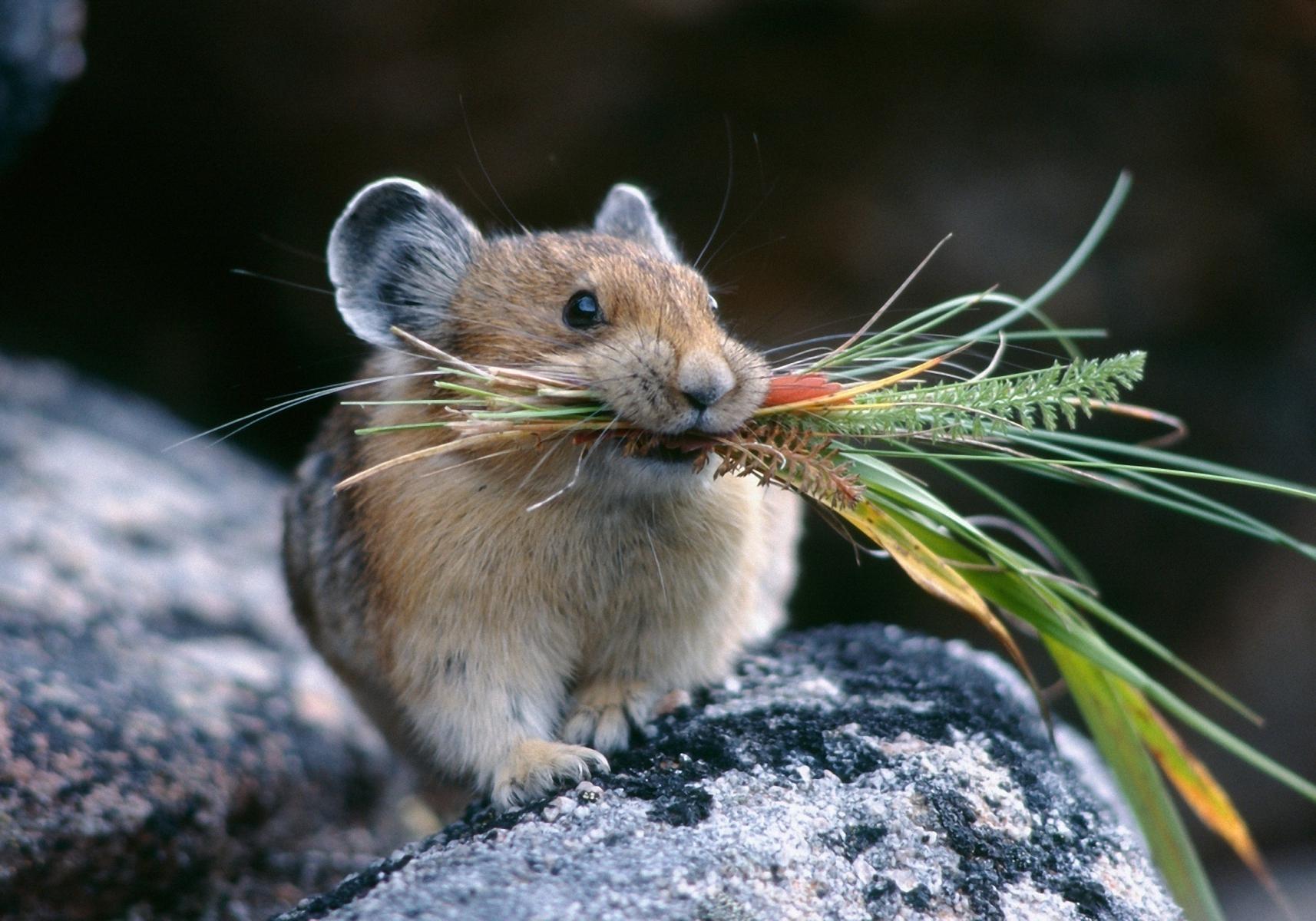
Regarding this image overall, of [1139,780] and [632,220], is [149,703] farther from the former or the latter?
[1139,780]

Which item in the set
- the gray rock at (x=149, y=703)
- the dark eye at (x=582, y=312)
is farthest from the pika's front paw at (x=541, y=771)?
the gray rock at (x=149, y=703)

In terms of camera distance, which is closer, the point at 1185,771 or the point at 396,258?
the point at 1185,771

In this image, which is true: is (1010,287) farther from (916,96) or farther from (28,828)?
(28,828)

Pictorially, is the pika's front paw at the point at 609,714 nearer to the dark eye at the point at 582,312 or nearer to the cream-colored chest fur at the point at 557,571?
the cream-colored chest fur at the point at 557,571

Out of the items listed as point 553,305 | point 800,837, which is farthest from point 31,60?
point 800,837

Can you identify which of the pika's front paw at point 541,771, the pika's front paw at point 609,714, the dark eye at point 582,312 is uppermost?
the dark eye at point 582,312

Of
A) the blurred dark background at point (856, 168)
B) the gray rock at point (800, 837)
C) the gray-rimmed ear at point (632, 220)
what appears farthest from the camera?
the blurred dark background at point (856, 168)
